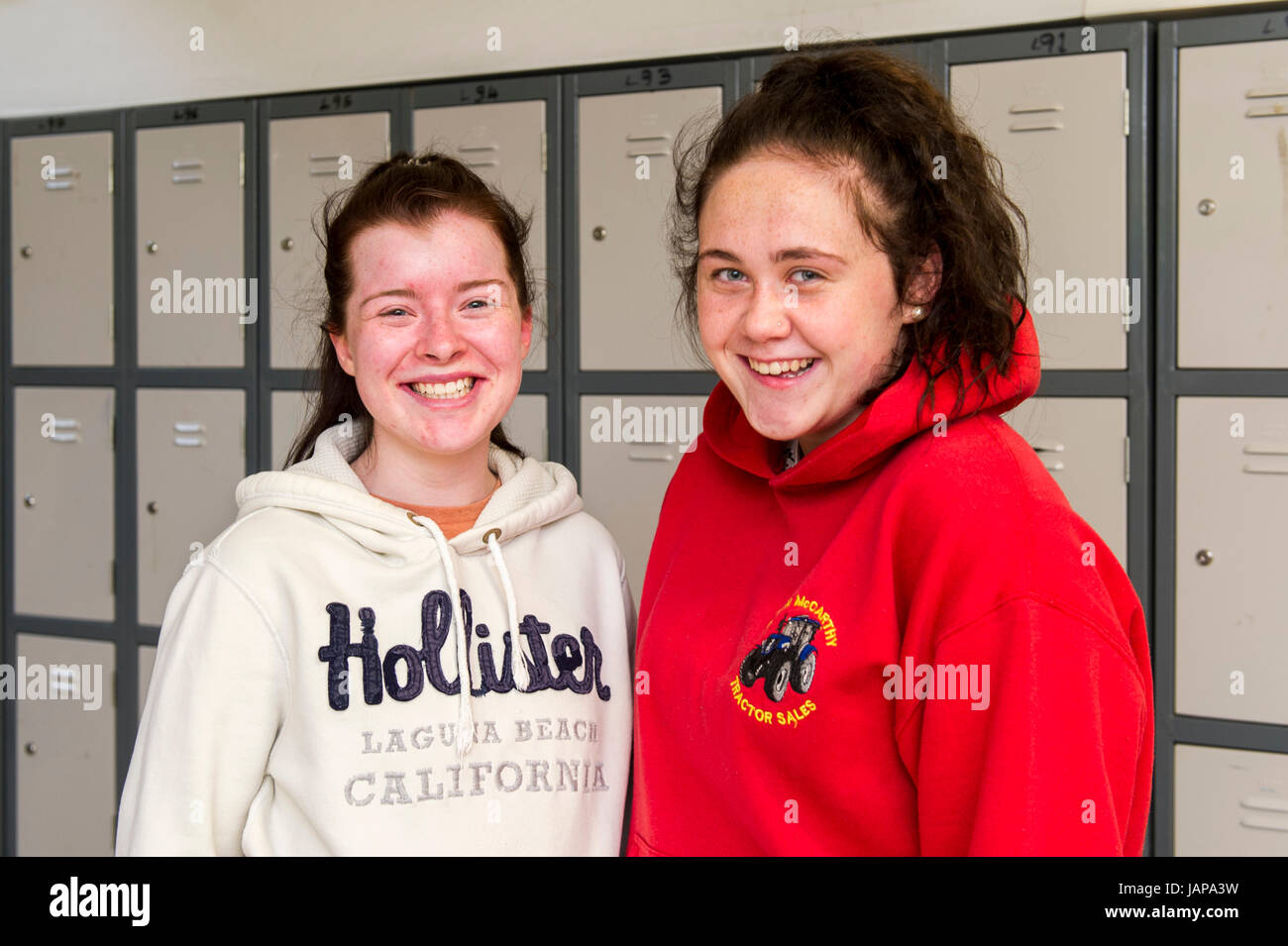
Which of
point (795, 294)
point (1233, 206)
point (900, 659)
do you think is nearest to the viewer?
point (900, 659)

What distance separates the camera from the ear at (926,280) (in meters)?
1.16

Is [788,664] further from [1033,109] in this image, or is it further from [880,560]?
[1033,109]

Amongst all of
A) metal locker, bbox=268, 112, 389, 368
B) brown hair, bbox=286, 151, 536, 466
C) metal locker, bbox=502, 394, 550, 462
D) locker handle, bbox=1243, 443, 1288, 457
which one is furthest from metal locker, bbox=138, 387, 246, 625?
locker handle, bbox=1243, 443, 1288, 457

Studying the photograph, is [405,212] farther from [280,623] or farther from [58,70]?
[58,70]

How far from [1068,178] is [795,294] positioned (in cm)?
140

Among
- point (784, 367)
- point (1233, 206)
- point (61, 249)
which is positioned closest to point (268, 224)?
point (61, 249)

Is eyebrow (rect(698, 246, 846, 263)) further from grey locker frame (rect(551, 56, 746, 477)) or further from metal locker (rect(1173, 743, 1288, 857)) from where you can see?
metal locker (rect(1173, 743, 1288, 857))

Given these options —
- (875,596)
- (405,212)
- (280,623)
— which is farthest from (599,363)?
(875,596)

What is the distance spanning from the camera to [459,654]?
4.28 ft

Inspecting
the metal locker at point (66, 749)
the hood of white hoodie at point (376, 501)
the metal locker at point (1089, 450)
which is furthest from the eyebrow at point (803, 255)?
the metal locker at point (66, 749)

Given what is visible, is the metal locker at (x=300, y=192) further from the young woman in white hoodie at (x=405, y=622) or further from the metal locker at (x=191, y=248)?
the young woman in white hoodie at (x=405, y=622)

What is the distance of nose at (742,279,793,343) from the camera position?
3.73ft

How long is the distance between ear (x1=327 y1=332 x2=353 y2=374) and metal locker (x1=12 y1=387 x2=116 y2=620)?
6.43 ft
